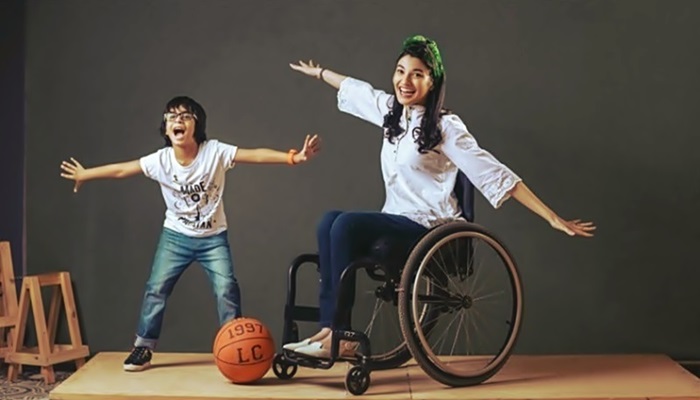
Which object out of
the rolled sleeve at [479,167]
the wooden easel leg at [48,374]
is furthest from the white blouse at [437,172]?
the wooden easel leg at [48,374]

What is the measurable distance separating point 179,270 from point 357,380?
0.96 metres

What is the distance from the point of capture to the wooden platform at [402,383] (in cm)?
294

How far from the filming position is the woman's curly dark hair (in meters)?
3.12

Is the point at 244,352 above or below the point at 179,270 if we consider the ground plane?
below

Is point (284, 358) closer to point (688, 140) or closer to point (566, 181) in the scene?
point (566, 181)

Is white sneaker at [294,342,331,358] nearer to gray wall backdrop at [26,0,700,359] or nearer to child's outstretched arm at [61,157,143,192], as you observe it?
gray wall backdrop at [26,0,700,359]

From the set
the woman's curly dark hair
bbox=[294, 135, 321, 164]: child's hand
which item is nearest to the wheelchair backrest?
the woman's curly dark hair

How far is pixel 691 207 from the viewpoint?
12.6 feet

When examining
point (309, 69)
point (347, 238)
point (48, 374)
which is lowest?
point (48, 374)

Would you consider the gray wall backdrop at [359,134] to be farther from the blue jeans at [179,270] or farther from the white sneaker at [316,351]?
the white sneaker at [316,351]

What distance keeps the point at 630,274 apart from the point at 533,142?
763 millimetres

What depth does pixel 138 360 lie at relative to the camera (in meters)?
3.38

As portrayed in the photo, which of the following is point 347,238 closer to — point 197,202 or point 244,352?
point 244,352

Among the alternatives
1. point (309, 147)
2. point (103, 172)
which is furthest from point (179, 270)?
point (309, 147)
